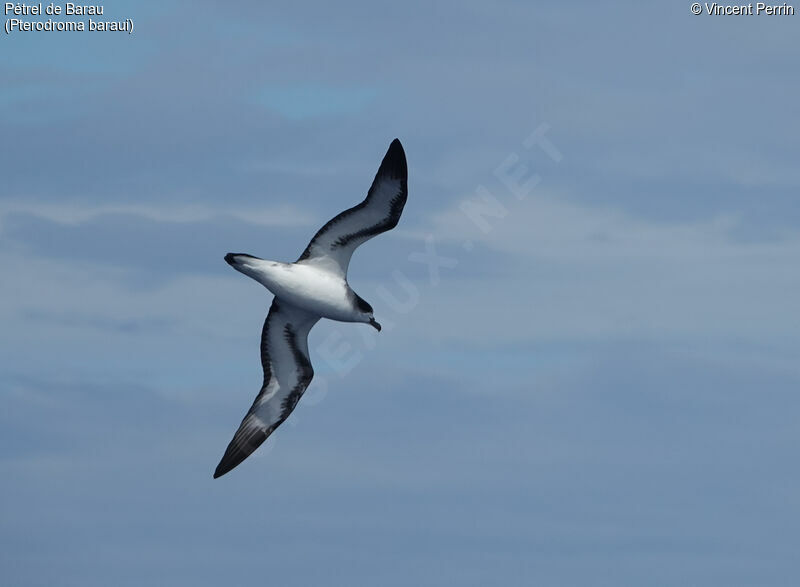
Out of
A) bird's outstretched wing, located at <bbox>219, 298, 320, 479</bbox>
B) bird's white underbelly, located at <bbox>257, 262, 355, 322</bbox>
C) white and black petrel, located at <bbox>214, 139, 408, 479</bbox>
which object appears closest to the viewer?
white and black petrel, located at <bbox>214, 139, 408, 479</bbox>

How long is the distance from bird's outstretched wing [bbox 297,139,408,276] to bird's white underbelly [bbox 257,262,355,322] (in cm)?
36

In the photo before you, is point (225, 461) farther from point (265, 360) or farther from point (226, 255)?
point (226, 255)

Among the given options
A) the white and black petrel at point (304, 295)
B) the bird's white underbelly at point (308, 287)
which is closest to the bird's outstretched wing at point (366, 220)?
the white and black petrel at point (304, 295)

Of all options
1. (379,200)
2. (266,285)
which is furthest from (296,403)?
(379,200)

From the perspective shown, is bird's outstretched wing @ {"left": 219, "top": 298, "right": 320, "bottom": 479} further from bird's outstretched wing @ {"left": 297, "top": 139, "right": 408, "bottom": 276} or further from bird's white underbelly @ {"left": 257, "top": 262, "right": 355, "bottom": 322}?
bird's outstretched wing @ {"left": 297, "top": 139, "right": 408, "bottom": 276}

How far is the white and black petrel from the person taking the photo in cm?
3416

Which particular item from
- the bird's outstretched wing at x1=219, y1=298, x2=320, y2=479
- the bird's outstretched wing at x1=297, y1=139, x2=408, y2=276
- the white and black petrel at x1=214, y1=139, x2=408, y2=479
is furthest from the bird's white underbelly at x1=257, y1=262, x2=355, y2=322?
the bird's outstretched wing at x1=219, y1=298, x2=320, y2=479

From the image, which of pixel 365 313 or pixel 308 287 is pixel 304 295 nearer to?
pixel 308 287

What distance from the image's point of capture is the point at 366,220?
34.7 metres

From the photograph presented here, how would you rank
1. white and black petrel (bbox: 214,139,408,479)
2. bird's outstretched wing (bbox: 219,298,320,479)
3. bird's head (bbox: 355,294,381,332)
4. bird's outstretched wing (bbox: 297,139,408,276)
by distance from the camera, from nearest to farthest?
bird's outstretched wing (bbox: 297,139,408,276) < white and black petrel (bbox: 214,139,408,479) < bird's head (bbox: 355,294,381,332) < bird's outstretched wing (bbox: 219,298,320,479)

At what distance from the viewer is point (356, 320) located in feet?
120

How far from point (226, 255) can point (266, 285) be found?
1.66m

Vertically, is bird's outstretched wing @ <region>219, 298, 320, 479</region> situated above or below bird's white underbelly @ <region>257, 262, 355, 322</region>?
below

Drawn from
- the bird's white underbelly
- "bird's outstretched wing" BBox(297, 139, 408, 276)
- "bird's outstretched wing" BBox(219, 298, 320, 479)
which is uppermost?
"bird's outstretched wing" BBox(297, 139, 408, 276)
